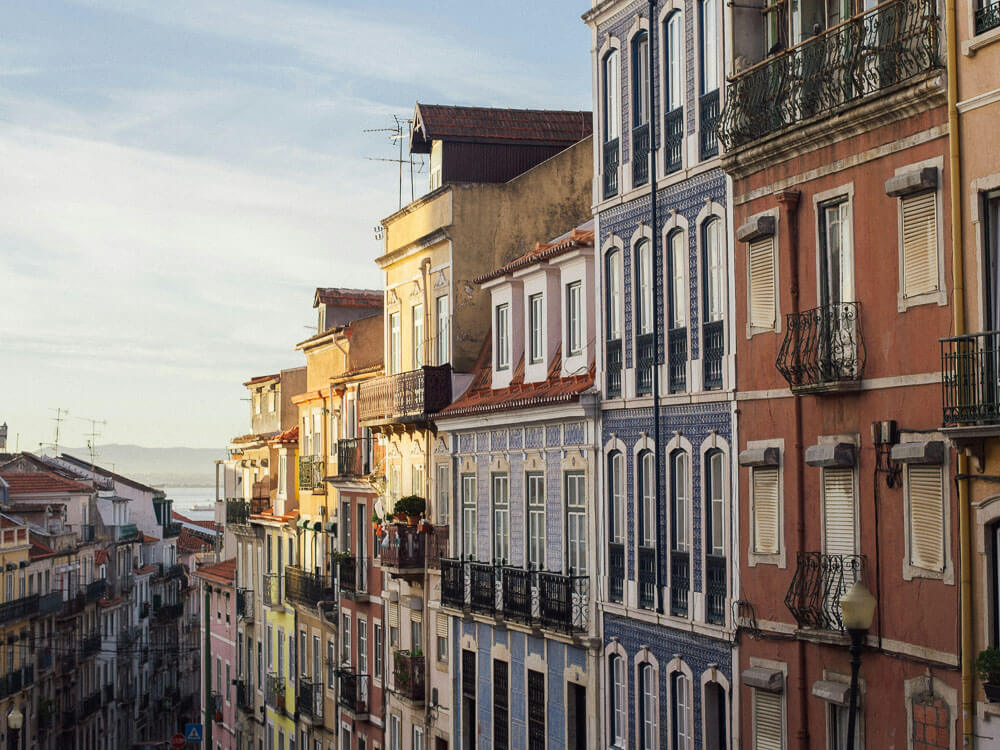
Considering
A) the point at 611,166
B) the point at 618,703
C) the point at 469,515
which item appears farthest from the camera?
the point at 469,515

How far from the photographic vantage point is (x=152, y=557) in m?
115

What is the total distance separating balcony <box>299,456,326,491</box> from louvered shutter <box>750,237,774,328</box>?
28639 mm

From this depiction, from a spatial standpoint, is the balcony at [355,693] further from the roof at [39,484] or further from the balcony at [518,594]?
the roof at [39,484]

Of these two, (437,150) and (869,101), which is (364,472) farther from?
(869,101)

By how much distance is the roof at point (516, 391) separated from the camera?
95.0 feet

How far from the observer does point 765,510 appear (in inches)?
870

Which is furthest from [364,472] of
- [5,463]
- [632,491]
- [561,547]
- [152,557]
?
[152,557]

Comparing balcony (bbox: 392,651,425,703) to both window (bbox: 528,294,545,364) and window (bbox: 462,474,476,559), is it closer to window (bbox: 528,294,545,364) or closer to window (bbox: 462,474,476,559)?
window (bbox: 462,474,476,559)

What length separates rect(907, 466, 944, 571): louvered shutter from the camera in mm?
18203

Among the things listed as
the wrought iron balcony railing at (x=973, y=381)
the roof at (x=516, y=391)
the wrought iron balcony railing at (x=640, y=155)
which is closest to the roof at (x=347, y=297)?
the roof at (x=516, y=391)

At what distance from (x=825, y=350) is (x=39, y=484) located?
238ft

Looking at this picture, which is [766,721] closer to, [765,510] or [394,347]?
[765,510]

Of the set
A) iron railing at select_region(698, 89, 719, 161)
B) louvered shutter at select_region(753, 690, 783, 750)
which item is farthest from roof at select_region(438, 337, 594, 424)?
louvered shutter at select_region(753, 690, 783, 750)

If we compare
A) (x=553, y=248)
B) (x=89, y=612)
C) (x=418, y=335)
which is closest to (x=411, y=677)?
(x=418, y=335)
